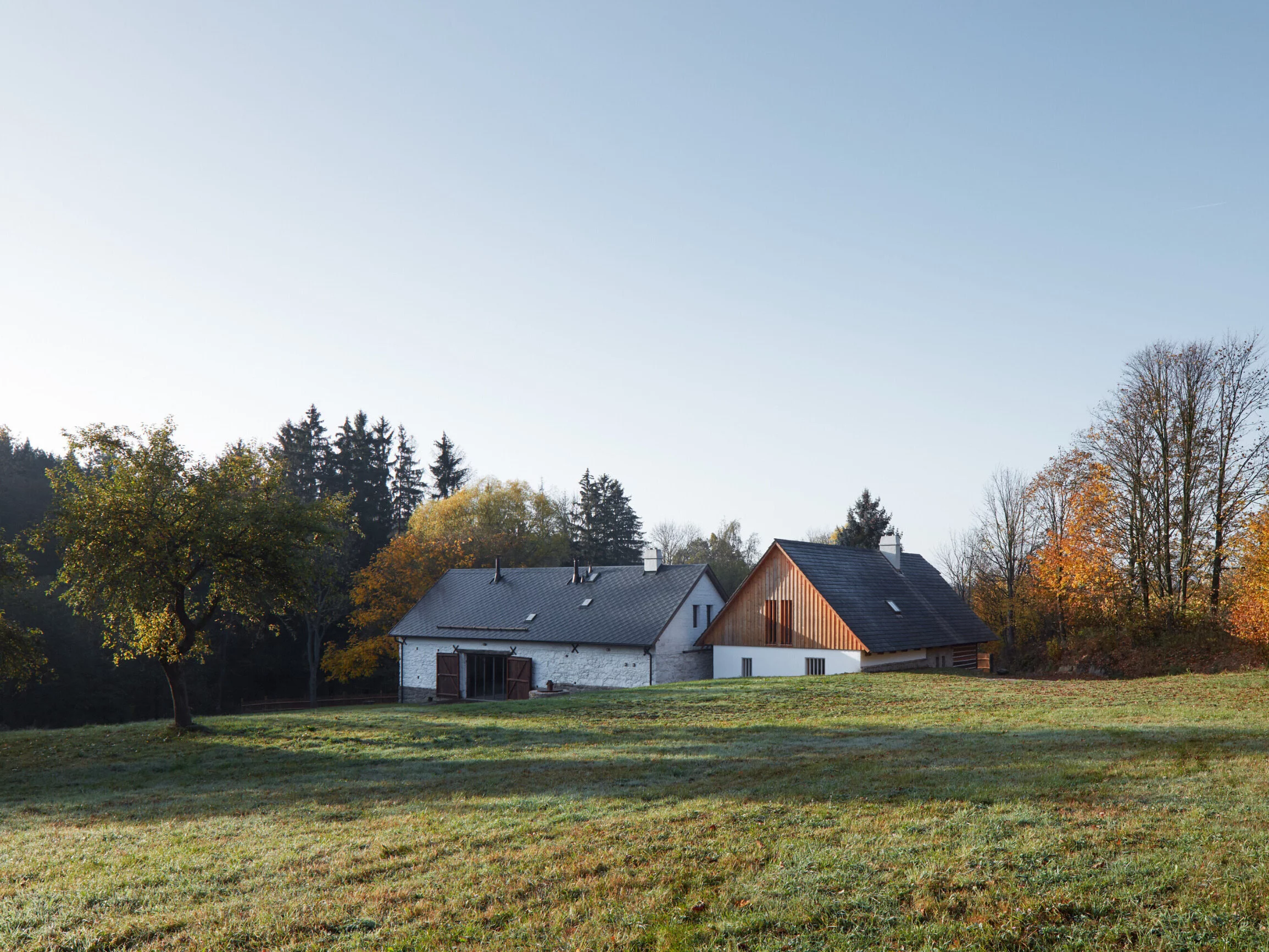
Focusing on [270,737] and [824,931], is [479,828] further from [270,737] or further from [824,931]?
[270,737]

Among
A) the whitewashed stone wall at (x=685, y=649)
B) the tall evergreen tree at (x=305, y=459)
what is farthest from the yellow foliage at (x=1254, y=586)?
the tall evergreen tree at (x=305, y=459)

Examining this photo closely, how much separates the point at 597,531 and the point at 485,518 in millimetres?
12758

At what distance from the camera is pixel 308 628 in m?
49.9

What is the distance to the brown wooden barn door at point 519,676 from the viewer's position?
37406mm

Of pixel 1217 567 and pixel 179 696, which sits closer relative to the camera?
pixel 179 696

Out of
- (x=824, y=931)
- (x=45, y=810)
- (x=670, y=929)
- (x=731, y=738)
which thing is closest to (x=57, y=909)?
(x=670, y=929)

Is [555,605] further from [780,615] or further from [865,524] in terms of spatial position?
[865,524]

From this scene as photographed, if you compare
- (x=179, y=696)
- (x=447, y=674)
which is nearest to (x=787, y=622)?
(x=447, y=674)

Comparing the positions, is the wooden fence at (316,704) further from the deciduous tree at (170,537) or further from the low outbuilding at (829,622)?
the deciduous tree at (170,537)

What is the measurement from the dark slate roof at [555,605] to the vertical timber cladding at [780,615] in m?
2.56

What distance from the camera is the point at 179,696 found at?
67.2 ft

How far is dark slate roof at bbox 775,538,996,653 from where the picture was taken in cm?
3306

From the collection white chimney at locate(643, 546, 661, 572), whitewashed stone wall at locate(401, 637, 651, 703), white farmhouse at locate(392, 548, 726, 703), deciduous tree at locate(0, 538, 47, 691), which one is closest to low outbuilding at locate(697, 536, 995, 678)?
white farmhouse at locate(392, 548, 726, 703)

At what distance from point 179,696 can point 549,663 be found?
60.9 ft
